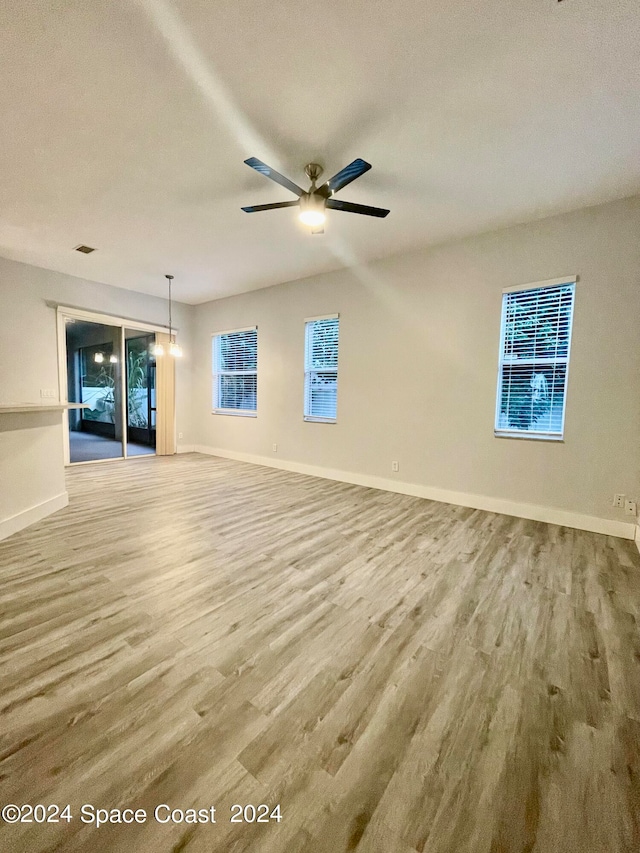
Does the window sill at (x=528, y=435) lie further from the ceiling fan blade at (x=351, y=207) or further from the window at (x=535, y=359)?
the ceiling fan blade at (x=351, y=207)

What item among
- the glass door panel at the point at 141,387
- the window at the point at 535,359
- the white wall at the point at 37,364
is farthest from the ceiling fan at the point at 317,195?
the glass door panel at the point at 141,387

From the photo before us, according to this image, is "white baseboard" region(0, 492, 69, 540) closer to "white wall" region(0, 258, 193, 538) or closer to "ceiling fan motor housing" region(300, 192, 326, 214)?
"white wall" region(0, 258, 193, 538)

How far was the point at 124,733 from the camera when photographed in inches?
47.7

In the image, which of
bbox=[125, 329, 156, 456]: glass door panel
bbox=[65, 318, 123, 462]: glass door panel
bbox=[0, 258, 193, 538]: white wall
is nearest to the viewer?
bbox=[0, 258, 193, 538]: white wall

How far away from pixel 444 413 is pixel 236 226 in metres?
3.07

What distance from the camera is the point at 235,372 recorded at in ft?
21.0

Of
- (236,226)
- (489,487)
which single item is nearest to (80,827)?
(489,487)

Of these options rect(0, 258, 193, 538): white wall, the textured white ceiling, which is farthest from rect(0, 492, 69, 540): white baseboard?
the textured white ceiling

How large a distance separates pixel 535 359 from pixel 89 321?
20.8 feet

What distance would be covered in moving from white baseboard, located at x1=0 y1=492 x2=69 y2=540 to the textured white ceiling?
110 inches

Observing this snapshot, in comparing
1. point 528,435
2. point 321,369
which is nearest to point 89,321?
point 321,369

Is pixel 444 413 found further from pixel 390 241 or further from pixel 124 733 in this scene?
pixel 124 733

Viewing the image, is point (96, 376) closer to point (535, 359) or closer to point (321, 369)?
point (321, 369)

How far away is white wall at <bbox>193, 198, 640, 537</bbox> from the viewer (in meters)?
3.07
